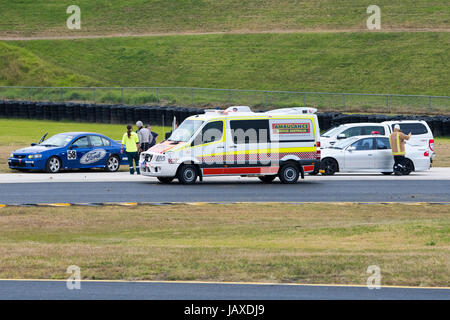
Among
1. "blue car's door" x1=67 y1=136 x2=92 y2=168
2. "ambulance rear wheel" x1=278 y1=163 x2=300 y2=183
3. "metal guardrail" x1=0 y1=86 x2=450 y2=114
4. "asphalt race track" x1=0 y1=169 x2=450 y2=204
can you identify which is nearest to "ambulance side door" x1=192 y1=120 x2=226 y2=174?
"asphalt race track" x1=0 y1=169 x2=450 y2=204

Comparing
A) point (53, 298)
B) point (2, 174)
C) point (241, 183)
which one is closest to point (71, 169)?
point (2, 174)

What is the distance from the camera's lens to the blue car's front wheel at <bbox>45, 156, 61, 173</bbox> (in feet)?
89.6

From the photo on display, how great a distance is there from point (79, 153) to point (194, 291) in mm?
18095

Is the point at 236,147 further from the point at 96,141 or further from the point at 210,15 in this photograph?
the point at 210,15

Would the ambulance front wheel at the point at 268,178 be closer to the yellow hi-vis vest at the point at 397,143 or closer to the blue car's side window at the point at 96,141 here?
the yellow hi-vis vest at the point at 397,143

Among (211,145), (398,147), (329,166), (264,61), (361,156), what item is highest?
(264,61)

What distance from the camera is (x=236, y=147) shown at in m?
24.2

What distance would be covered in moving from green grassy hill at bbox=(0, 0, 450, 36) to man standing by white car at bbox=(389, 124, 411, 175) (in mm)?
43604

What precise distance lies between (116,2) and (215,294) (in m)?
74.4

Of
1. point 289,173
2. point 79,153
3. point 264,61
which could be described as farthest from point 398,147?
point 264,61

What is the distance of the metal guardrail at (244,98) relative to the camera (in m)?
50.2

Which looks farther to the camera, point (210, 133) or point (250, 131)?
point (250, 131)

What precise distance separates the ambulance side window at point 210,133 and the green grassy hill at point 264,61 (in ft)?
121

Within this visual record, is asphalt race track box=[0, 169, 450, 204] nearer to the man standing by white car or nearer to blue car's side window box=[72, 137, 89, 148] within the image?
the man standing by white car
